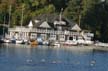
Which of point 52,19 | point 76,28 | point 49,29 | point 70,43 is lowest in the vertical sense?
point 70,43

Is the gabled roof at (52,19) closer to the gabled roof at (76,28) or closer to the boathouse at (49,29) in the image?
the boathouse at (49,29)

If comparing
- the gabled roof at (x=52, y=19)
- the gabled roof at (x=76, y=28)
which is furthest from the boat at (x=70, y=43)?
the gabled roof at (x=52, y=19)

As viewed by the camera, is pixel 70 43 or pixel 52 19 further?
pixel 52 19

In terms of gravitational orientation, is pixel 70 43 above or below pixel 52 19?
below

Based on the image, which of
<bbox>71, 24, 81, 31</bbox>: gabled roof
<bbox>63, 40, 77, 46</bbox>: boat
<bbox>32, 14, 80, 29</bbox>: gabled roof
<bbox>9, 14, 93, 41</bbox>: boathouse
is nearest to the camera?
<bbox>63, 40, 77, 46</bbox>: boat

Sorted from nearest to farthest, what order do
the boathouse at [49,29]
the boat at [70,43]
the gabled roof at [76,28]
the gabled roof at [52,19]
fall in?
the boat at [70,43], the boathouse at [49,29], the gabled roof at [76,28], the gabled roof at [52,19]

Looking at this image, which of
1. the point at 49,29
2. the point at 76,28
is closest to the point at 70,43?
the point at 76,28

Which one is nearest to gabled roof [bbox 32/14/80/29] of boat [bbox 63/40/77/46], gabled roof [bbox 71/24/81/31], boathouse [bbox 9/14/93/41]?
boathouse [bbox 9/14/93/41]

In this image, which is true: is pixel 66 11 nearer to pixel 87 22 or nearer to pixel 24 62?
pixel 87 22

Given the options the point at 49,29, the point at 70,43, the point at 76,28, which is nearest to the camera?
the point at 70,43

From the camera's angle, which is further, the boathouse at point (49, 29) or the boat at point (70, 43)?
the boathouse at point (49, 29)

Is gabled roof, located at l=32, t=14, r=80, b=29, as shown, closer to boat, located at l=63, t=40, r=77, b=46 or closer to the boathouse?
the boathouse

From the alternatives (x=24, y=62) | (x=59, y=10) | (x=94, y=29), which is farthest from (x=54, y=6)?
(x=24, y=62)

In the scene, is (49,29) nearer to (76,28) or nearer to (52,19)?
(52,19)
